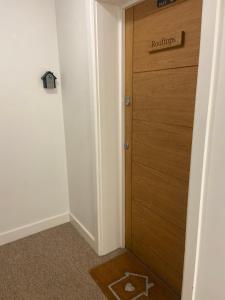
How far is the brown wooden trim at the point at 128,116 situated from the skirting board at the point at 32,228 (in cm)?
80

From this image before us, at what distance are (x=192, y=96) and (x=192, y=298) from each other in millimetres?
1043

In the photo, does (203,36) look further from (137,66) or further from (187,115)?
(137,66)

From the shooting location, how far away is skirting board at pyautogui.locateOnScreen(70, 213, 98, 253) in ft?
6.62

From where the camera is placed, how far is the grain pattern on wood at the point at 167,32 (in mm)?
1098

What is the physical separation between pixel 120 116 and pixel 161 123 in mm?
413

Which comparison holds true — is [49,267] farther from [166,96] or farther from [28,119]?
[166,96]

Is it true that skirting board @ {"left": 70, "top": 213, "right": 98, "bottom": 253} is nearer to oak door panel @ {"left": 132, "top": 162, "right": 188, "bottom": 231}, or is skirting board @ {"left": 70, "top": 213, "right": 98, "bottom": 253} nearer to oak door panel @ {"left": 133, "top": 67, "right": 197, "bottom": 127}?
oak door panel @ {"left": 132, "top": 162, "right": 188, "bottom": 231}

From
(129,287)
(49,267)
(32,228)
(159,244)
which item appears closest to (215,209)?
(159,244)

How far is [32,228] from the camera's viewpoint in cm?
226

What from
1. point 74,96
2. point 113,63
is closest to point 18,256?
point 74,96

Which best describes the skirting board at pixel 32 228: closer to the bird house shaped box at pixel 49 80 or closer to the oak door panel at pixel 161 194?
the oak door panel at pixel 161 194

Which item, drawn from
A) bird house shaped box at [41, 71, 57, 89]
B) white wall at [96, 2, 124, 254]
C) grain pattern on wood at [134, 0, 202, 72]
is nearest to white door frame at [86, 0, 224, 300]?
white wall at [96, 2, 124, 254]

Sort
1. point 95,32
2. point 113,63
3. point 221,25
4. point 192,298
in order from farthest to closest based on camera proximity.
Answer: point 113,63 → point 95,32 → point 192,298 → point 221,25

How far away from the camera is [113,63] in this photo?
62.8 inches
